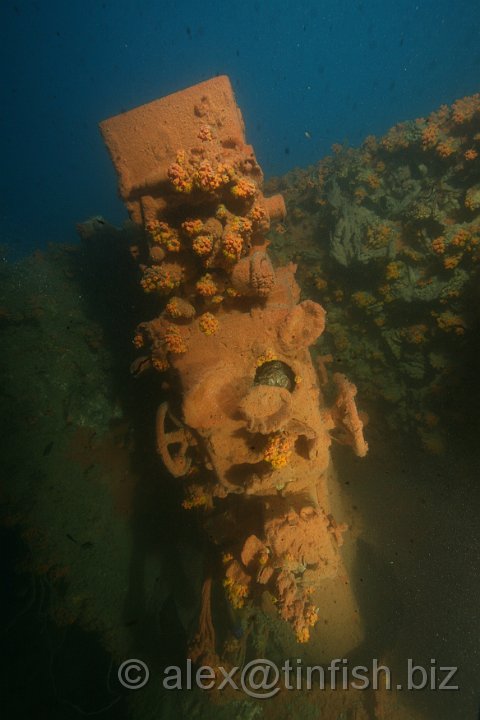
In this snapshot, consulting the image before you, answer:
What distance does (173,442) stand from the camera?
5.25 meters

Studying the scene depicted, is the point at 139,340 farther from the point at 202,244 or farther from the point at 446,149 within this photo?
the point at 446,149

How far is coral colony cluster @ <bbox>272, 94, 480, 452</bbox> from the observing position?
6.99 meters

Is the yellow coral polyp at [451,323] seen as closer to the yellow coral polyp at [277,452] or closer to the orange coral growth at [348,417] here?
the orange coral growth at [348,417]

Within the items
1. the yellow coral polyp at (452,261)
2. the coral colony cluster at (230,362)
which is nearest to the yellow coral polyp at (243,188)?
the coral colony cluster at (230,362)

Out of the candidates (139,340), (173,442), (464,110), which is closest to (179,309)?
(139,340)

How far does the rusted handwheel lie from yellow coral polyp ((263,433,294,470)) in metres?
1.50

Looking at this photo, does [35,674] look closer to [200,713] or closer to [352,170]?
[200,713]

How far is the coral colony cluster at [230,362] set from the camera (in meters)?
4.57

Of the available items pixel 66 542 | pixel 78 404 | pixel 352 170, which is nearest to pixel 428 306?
pixel 352 170

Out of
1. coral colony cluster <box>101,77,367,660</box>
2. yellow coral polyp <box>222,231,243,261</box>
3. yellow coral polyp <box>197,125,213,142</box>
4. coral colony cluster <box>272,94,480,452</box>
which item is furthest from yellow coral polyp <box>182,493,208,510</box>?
yellow coral polyp <box>197,125,213,142</box>

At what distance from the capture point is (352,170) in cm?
1005

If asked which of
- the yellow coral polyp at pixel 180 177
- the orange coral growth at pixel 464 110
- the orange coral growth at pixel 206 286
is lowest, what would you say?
the orange coral growth at pixel 206 286

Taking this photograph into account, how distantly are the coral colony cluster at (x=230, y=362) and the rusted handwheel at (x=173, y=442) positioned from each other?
0.07 feet

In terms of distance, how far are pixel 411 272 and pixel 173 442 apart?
5996 millimetres
